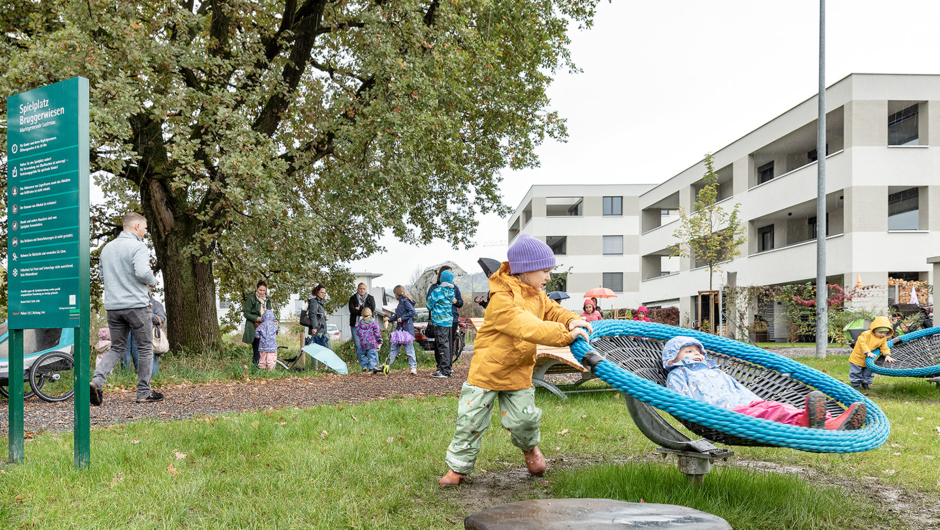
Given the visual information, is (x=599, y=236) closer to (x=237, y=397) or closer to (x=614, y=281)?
(x=614, y=281)

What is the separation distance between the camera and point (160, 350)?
889 centimetres

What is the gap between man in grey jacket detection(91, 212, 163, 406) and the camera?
6.88 m

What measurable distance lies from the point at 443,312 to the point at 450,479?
7275 mm

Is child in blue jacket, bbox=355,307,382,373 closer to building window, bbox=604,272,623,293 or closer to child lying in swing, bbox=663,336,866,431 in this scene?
child lying in swing, bbox=663,336,866,431

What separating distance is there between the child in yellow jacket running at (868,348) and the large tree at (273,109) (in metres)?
7.83

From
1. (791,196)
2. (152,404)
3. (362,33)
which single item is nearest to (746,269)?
(791,196)

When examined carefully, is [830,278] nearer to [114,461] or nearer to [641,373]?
[641,373]

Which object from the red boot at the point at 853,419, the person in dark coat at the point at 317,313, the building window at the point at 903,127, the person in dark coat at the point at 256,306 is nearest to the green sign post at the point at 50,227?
the red boot at the point at 853,419

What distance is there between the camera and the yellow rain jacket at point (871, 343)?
8.94 metres

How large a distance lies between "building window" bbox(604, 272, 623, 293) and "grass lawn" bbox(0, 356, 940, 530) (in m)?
44.5

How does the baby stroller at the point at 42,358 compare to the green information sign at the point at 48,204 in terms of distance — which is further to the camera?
the baby stroller at the point at 42,358

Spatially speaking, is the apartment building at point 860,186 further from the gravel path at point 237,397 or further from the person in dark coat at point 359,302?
the gravel path at point 237,397

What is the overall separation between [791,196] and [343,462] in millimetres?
26462

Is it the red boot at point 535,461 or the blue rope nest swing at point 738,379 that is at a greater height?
the blue rope nest swing at point 738,379
